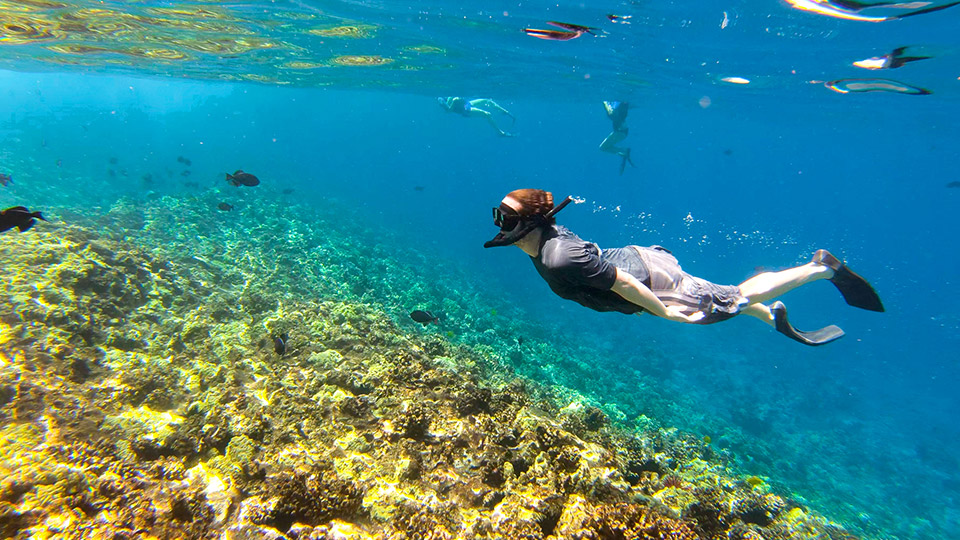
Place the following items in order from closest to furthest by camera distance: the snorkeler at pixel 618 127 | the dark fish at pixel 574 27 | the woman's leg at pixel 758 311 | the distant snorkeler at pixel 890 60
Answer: the woman's leg at pixel 758 311
the distant snorkeler at pixel 890 60
the dark fish at pixel 574 27
the snorkeler at pixel 618 127

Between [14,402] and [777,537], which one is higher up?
[14,402]

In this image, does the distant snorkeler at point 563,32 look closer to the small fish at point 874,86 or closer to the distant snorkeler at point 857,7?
the distant snorkeler at point 857,7

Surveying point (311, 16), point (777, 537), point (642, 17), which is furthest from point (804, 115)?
point (777, 537)

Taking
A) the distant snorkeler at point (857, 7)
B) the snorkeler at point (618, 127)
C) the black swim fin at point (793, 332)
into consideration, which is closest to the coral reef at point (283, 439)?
the black swim fin at point (793, 332)

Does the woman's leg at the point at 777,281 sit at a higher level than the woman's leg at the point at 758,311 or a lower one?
higher

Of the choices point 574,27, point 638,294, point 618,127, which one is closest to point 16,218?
point 638,294

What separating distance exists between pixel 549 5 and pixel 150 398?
562 inches

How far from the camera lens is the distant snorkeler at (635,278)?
336cm

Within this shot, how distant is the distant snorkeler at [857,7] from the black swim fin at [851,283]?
1027cm

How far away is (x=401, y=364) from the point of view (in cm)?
555

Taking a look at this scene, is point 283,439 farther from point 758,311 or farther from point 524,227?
point 758,311

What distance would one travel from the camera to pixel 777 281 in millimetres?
4566

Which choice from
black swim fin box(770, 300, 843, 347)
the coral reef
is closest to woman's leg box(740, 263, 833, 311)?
black swim fin box(770, 300, 843, 347)

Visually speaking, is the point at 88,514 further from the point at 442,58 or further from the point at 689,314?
the point at 442,58
